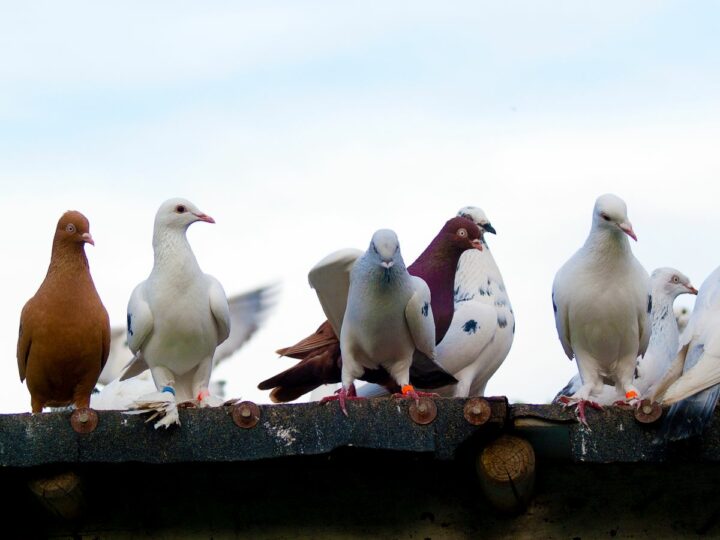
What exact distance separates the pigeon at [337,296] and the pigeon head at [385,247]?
4.44 ft

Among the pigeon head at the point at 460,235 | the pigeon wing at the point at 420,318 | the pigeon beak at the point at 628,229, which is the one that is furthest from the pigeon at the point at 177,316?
the pigeon beak at the point at 628,229

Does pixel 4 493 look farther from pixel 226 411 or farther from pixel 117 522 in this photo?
pixel 226 411

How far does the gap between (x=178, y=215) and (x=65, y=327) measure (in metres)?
0.96

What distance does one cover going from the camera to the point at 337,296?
8.31 m

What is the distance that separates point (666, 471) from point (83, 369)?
3.08 metres

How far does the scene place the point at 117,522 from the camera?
18.6 ft

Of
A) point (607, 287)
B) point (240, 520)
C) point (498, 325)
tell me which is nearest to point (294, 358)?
point (498, 325)

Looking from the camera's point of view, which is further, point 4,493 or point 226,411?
point 4,493

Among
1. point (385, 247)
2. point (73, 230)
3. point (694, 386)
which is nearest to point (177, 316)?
point (73, 230)

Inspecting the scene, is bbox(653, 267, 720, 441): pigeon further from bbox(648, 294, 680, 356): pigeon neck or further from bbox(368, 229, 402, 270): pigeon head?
bbox(648, 294, 680, 356): pigeon neck

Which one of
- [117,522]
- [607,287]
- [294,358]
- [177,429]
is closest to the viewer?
[177,429]

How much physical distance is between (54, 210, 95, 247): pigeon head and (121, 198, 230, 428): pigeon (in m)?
0.44

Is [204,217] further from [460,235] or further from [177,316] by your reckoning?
[460,235]

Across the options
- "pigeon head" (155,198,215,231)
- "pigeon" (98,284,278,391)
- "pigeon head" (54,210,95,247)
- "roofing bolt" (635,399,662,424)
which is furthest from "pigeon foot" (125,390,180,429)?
"pigeon" (98,284,278,391)
